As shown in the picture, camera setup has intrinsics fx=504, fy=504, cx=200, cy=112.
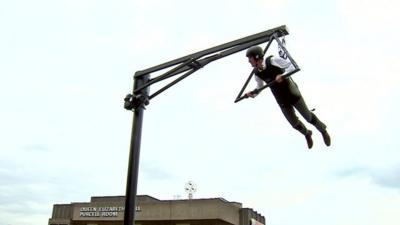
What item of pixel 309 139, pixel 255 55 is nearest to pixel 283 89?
pixel 255 55

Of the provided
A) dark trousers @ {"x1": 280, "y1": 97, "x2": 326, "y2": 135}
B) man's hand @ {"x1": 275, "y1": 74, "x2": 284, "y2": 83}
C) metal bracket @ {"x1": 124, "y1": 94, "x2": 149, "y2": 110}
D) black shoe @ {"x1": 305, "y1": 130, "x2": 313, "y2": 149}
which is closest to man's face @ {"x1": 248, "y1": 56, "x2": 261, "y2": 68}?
man's hand @ {"x1": 275, "y1": 74, "x2": 284, "y2": 83}

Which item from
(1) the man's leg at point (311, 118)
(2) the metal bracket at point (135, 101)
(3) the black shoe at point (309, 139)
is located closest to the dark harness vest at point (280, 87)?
(1) the man's leg at point (311, 118)

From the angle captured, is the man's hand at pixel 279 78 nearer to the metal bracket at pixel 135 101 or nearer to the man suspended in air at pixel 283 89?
the man suspended in air at pixel 283 89

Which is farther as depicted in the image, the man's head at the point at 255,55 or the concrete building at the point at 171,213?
the concrete building at the point at 171,213

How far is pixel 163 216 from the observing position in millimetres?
46656

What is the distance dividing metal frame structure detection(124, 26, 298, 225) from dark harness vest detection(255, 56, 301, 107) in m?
0.20

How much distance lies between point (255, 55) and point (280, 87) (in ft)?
2.02

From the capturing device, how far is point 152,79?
7770 mm

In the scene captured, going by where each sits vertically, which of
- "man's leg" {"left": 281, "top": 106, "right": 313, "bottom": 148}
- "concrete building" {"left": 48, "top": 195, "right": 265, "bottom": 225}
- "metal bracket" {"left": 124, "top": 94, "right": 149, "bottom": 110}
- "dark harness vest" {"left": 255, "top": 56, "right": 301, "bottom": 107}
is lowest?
"man's leg" {"left": 281, "top": 106, "right": 313, "bottom": 148}

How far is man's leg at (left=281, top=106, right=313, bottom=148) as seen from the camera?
708cm

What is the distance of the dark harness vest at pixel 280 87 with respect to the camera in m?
6.54

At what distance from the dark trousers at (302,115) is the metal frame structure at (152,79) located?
0.86 metres

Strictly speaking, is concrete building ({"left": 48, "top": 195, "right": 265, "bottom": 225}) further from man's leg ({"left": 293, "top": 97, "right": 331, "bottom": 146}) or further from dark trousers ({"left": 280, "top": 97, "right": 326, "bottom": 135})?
dark trousers ({"left": 280, "top": 97, "right": 326, "bottom": 135})

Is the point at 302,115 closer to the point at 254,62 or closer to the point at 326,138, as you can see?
the point at 326,138
